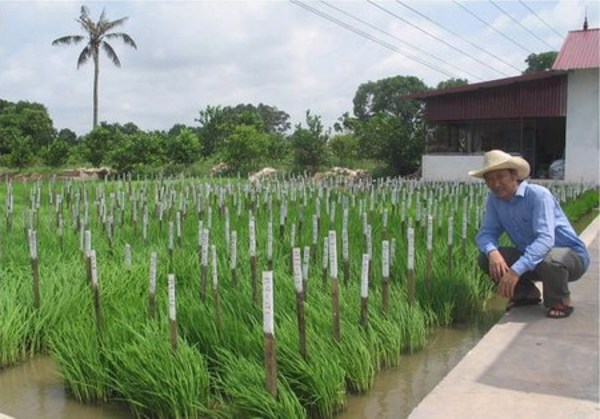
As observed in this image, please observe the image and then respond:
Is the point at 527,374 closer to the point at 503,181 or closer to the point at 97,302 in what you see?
the point at 503,181

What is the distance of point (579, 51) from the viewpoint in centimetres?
1942

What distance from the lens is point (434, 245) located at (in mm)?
5391

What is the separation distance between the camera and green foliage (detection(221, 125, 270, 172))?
22656 millimetres

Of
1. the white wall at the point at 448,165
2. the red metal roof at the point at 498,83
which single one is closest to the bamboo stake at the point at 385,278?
the white wall at the point at 448,165

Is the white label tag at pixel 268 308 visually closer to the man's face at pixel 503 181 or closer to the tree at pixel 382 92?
the man's face at pixel 503 181

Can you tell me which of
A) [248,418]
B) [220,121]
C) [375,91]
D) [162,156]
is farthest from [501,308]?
[375,91]

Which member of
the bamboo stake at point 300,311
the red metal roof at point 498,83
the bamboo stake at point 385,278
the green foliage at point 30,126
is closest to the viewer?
the bamboo stake at point 300,311

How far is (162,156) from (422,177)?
934 cm

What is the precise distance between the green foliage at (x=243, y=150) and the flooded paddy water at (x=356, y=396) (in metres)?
19.0

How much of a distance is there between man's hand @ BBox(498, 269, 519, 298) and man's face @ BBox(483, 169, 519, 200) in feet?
1.70

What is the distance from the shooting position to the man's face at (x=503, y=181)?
402 centimetres

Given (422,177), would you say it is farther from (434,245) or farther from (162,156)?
(434,245)

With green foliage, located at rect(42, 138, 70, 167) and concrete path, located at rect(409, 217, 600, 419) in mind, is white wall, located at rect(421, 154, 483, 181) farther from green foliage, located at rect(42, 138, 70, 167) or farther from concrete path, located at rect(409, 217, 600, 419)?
concrete path, located at rect(409, 217, 600, 419)

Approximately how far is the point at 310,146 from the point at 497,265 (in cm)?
1937
